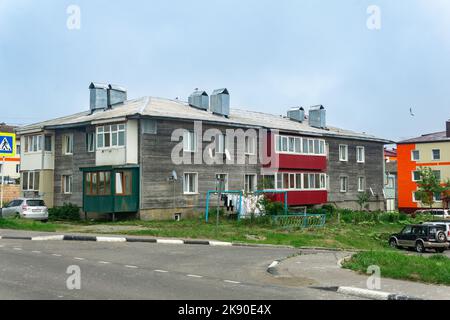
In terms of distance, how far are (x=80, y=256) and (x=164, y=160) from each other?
19060 mm

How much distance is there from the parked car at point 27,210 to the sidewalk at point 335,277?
2198 cm

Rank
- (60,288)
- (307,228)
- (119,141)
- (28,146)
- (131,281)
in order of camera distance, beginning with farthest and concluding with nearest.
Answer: (28,146)
(119,141)
(307,228)
(131,281)
(60,288)

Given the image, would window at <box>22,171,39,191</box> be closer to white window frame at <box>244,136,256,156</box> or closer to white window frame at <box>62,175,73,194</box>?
white window frame at <box>62,175,73,194</box>

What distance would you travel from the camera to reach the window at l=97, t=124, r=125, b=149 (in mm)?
33812

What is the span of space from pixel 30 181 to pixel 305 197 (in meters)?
21.1

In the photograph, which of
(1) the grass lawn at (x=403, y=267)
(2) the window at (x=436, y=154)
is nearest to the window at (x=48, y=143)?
(1) the grass lawn at (x=403, y=267)

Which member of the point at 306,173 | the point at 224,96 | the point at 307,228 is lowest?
the point at 307,228

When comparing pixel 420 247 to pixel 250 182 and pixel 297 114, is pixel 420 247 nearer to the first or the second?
pixel 250 182

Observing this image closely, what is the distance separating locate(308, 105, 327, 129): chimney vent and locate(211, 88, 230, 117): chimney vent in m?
11.8

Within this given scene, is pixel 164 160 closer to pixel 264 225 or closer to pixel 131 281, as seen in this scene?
pixel 264 225

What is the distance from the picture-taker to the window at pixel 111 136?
33812 mm

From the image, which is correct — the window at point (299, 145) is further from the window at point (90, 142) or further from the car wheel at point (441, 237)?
the car wheel at point (441, 237)
